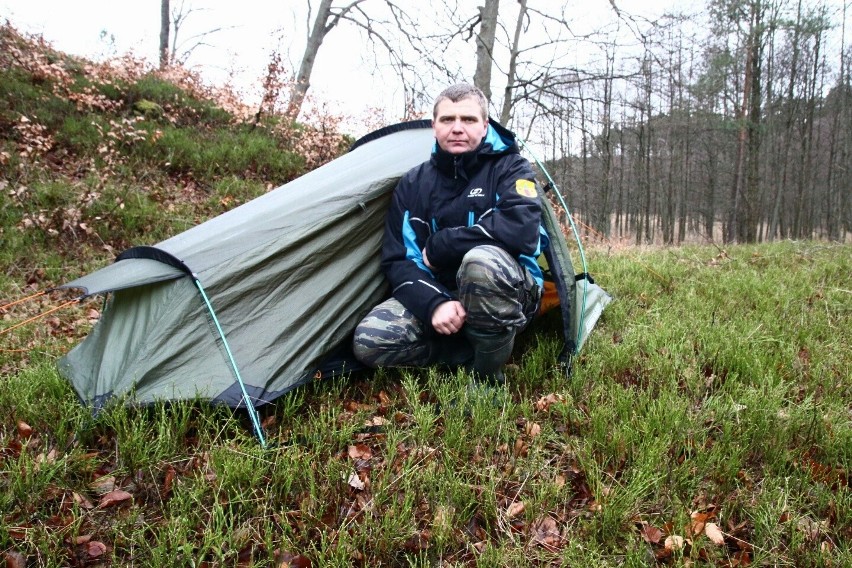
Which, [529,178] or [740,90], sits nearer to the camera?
[529,178]

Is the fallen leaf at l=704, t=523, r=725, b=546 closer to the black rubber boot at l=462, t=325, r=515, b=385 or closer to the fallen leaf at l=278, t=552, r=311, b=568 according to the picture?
the black rubber boot at l=462, t=325, r=515, b=385

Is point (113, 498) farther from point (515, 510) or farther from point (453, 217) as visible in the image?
point (453, 217)

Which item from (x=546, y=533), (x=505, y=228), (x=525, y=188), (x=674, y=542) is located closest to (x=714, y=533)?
(x=674, y=542)

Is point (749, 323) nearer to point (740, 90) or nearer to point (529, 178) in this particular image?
point (529, 178)

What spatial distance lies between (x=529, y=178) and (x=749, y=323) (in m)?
1.88

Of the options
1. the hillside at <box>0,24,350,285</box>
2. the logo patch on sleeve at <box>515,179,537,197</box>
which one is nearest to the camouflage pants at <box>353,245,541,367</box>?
the logo patch on sleeve at <box>515,179,537,197</box>

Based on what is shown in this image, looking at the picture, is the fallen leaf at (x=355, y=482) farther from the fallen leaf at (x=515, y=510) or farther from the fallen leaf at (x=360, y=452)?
the fallen leaf at (x=515, y=510)

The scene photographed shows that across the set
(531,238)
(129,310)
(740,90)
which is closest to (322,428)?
(129,310)

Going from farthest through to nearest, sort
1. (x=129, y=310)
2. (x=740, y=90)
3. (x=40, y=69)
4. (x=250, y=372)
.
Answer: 1. (x=740, y=90)
2. (x=40, y=69)
3. (x=129, y=310)
4. (x=250, y=372)

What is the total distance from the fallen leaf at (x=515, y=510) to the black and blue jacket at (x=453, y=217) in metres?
0.96

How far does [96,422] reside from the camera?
6.79ft

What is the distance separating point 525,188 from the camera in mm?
2516

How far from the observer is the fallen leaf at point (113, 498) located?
1750mm

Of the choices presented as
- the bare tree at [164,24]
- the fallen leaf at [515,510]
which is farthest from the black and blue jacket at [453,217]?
the bare tree at [164,24]
